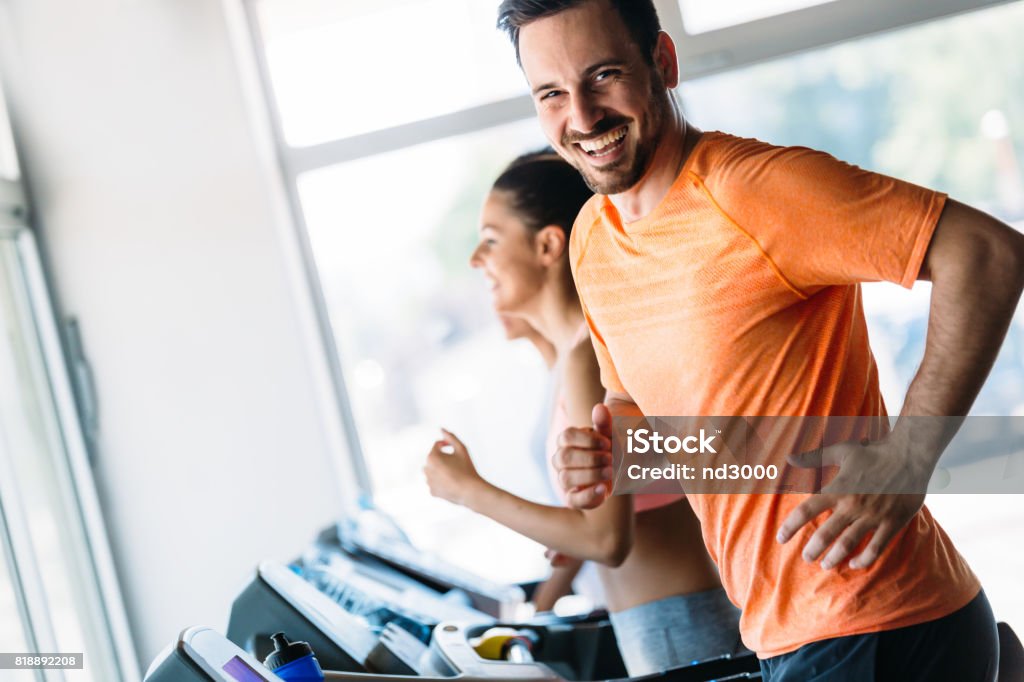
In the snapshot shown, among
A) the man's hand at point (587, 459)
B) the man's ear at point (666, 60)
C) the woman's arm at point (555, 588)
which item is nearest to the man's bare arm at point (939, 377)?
the man's hand at point (587, 459)

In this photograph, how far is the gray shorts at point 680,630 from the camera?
60.9 inches

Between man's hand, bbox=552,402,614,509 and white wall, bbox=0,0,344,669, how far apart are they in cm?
153

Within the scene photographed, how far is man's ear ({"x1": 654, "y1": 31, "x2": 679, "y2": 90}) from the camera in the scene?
3.94 ft

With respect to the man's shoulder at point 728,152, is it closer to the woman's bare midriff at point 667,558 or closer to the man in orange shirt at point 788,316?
the man in orange shirt at point 788,316

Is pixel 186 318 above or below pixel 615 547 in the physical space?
above

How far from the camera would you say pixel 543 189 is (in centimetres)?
157

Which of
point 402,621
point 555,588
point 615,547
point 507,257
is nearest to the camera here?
point 615,547

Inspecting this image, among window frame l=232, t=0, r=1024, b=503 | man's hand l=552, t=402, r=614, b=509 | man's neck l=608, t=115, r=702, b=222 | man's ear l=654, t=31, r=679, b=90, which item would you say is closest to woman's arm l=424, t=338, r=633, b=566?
man's hand l=552, t=402, r=614, b=509

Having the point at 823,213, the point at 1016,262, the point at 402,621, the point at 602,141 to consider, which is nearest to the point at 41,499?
the point at 402,621

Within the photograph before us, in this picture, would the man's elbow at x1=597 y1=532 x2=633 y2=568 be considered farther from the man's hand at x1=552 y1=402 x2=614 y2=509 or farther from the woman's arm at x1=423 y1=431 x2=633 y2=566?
the man's hand at x1=552 y1=402 x2=614 y2=509

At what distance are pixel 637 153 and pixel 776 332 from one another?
0.88 ft

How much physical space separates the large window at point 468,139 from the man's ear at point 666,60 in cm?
27

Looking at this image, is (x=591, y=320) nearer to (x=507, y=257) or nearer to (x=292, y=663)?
(x=507, y=257)

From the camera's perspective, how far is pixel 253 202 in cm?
279
